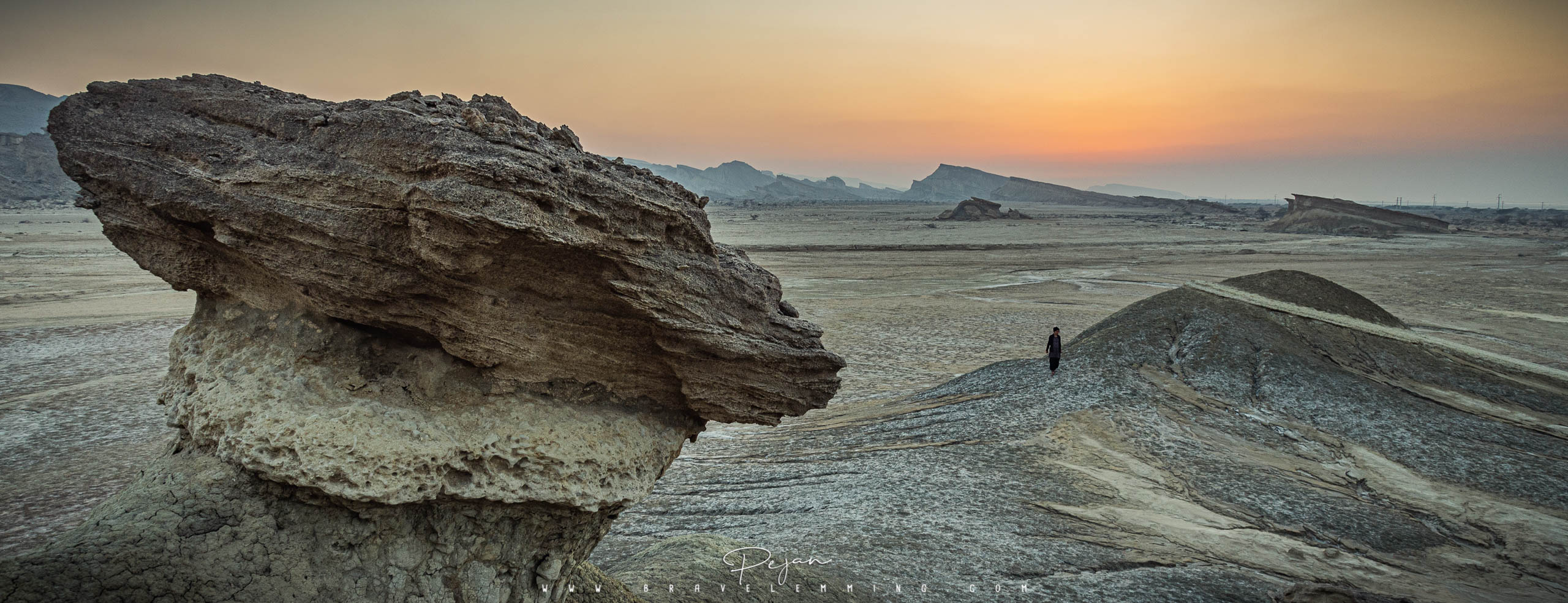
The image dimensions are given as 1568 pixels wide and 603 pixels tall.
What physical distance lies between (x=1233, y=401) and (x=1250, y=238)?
6311 cm

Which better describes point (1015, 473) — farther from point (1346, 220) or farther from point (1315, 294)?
point (1346, 220)

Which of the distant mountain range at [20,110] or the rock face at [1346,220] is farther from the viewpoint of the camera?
the distant mountain range at [20,110]

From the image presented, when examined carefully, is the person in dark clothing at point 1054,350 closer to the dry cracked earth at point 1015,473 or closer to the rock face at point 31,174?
the dry cracked earth at point 1015,473

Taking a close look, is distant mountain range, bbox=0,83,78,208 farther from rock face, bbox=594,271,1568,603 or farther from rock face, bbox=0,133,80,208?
rock face, bbox=594,271,1568,603

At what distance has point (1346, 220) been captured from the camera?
76812 millimetres

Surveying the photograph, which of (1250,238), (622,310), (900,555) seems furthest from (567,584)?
(1250,238)

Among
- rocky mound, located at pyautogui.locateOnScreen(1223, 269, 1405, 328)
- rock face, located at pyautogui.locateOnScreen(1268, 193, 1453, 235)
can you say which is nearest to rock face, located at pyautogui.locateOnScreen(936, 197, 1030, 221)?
rock face, located at pyautogui.locateOnScreen(1268, 193, 1453, 235)

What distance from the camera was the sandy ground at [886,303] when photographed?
496 inches

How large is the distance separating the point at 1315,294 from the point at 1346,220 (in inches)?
2856

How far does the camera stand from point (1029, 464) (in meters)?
11.0

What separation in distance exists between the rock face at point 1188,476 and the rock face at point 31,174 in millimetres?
97104

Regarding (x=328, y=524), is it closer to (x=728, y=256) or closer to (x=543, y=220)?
(x=543, y=220)

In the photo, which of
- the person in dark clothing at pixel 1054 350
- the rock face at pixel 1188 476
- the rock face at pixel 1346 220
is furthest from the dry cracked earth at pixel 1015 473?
the rock face at pixel 1346 220

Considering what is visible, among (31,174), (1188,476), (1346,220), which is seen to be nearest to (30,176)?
(31,174)
